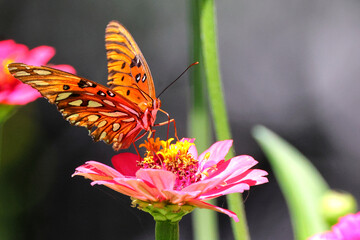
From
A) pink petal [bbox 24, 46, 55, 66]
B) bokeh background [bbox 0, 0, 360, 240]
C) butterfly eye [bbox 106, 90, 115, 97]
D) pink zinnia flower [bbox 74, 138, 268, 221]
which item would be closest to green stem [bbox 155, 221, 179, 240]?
pink zinnia flower [bbox 74, 138, 268, 221]

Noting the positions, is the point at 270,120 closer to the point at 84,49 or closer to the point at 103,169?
the point at 84,49

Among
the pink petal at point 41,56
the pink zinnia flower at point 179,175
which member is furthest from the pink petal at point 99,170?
the pink petal at point 41,56

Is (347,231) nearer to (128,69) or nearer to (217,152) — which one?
(217,152)

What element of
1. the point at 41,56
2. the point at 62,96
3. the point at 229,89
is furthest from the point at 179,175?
the point at 229,89

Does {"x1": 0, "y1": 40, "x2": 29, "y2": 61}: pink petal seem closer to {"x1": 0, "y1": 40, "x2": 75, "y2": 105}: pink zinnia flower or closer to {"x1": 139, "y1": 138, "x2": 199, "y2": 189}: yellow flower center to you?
{"x1": 0, "y1": 40, "x2": 75, "y2": 105}: pink zinnia flower

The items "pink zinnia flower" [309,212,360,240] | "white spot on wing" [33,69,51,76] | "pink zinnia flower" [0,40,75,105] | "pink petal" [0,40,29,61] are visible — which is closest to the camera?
"pink zinnia flower" [309,212,360,240]

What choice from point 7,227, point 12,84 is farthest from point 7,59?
point 7,227
